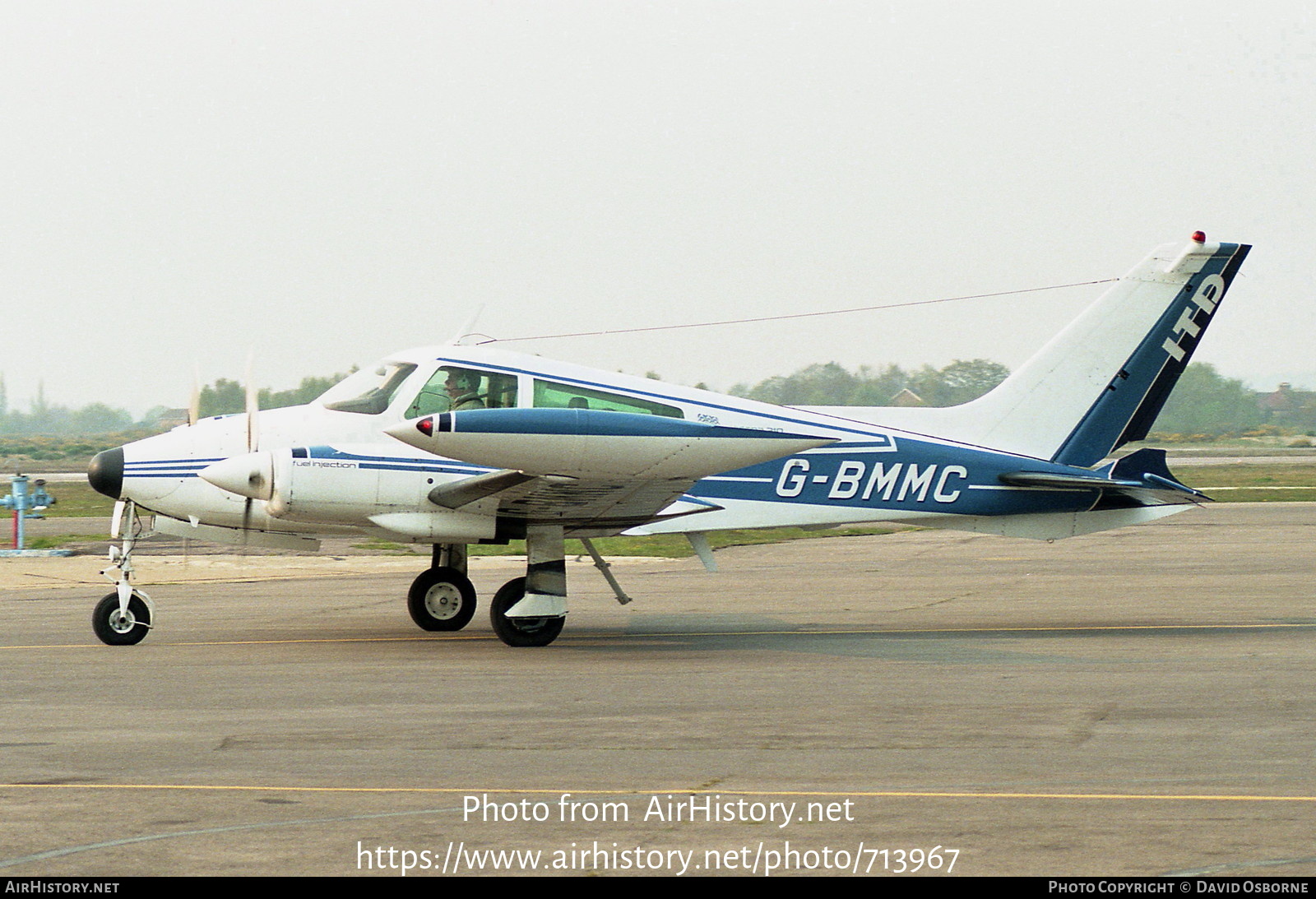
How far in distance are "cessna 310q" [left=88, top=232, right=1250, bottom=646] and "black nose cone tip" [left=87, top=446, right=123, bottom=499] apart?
2 cm

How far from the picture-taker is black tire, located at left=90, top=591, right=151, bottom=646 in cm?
1281

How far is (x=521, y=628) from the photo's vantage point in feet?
42.2

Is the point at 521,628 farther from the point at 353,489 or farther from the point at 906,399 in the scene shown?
the point at 906,399

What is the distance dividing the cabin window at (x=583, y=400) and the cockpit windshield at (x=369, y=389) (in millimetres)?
1318

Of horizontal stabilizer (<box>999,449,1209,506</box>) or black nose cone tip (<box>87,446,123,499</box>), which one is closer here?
black nose cone tip (<box>87,446,123,499</box>)

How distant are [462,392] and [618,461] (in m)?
2.18

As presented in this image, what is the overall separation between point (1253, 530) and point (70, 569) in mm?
23824

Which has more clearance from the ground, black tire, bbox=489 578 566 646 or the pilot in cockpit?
the pilot in cockpit

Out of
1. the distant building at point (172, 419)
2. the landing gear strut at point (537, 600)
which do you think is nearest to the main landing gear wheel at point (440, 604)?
the landing gear strut at point (537, 600)

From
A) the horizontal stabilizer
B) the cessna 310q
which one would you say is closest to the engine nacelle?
the cessna 310q

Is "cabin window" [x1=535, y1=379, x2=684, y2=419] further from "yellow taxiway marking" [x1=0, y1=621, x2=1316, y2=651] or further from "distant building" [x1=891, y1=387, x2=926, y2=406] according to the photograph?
"distant building" [x1=891, y1=387, x2=926, y2=406]

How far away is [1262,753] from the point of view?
25.5 ft

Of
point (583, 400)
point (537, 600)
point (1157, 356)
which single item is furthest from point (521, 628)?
point (1157, 356)

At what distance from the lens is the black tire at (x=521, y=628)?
42.2ft
